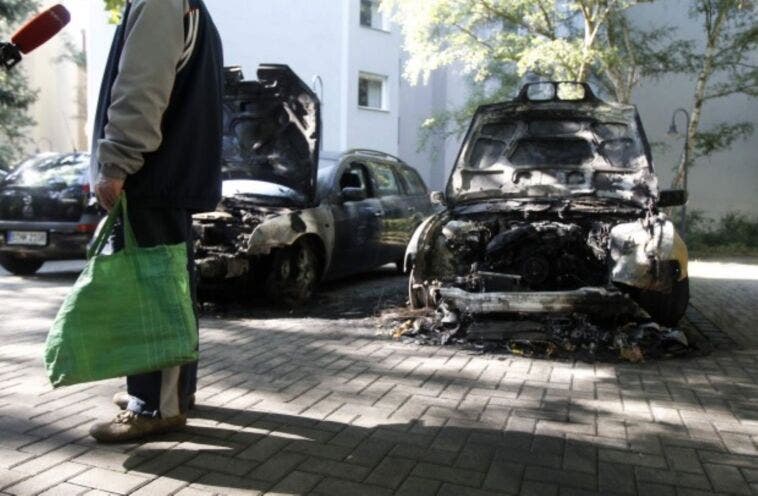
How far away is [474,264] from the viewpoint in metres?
5.87

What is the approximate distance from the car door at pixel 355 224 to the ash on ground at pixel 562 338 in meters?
2.16

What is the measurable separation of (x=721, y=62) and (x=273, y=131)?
11.5 metres

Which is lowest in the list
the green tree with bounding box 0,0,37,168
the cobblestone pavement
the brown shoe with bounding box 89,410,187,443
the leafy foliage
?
the cobblestone pavement

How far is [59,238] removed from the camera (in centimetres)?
810

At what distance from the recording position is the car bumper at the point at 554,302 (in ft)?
16.2

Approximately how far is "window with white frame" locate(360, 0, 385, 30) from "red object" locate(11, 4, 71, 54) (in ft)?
63.6

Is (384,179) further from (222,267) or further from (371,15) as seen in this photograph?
(371,15)

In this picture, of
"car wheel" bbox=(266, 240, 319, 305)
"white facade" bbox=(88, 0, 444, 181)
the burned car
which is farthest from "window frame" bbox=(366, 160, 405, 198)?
"white facade" bbox=(88, 0, 444, 181)

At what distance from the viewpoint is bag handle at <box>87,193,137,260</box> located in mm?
2773

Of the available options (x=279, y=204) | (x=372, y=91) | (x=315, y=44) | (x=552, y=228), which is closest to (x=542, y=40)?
(x=279, y=204)

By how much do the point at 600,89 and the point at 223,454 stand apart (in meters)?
14.7

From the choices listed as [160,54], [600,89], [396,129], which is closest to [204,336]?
[160,54]

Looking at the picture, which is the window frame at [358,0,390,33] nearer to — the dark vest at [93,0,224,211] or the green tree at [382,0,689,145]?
the green tree at [382,0,689,145]

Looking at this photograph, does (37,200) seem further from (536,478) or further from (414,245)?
(536,478)
